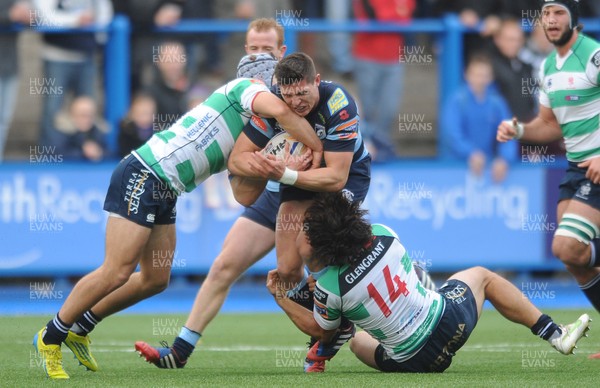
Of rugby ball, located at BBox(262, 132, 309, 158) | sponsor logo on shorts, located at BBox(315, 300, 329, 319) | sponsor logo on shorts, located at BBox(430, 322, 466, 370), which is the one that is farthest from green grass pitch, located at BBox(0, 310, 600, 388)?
rugby ball, located at BBox(262, 132, 309, 158)

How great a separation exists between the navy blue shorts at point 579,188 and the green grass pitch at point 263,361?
118 centimetres

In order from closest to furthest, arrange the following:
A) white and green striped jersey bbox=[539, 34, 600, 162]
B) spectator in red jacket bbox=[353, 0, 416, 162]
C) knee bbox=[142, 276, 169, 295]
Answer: knee bbox=[142, 276, 169, 295] → white and green striped jersey bbox=[539, 34, 600, 162] → spectator in red jacket bbox=[353, 0, 416, 162]

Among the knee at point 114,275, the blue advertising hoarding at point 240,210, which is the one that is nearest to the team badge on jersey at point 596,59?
the knee at point 114,275

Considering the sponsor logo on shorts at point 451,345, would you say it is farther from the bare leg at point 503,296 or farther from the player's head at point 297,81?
the player's head at point 297,81

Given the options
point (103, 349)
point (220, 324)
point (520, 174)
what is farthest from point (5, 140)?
point (520, 174)

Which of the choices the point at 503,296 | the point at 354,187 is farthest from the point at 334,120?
the point at 503,296

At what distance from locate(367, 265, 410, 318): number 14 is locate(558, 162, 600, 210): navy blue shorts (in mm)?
2324

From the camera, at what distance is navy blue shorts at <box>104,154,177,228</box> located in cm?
796

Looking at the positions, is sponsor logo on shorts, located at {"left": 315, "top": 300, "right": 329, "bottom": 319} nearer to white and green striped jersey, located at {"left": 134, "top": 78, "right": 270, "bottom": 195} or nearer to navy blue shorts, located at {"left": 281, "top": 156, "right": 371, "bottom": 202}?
navy blue shorts, located at {"left": 281, "top": 156, "right": 371, "bottom": 202}

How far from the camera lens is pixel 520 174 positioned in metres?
14.6

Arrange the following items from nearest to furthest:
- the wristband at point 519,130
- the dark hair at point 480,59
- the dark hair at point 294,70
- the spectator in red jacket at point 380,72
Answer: the dark hair at point 294,70 < the wristband at point 519,130 < the spectator in red jacket at point 380,72 < the dark hair at point 480,59

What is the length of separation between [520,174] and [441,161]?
97 centimetres

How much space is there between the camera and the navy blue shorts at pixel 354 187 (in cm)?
831

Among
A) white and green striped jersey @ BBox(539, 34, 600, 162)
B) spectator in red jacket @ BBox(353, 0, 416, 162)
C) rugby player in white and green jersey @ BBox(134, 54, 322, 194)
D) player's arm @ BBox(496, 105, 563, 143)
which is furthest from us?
spectator in red jacket @ BBox(353, 0, 416, 162)
